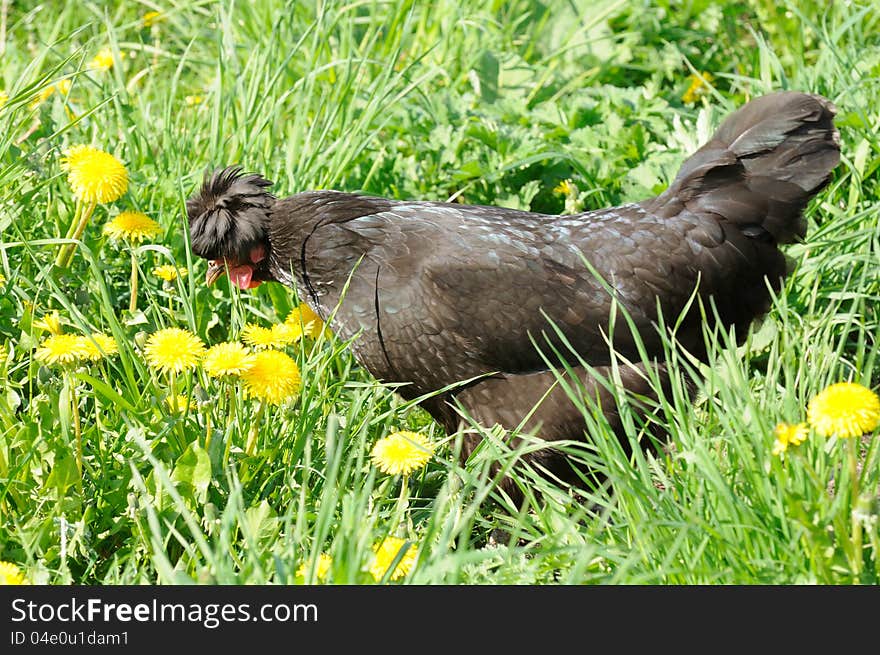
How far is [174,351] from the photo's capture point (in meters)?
2.69

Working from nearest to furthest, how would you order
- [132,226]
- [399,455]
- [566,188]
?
1. [399,455]
2. [132,226]
3. [566,188]

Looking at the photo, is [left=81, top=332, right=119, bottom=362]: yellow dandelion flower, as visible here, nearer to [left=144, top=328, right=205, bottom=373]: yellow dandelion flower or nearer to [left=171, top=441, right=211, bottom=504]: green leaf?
[left=144, top=328, right=205, bottom=373]: yellow dandelion flower

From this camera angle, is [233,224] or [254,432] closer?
[254,432]

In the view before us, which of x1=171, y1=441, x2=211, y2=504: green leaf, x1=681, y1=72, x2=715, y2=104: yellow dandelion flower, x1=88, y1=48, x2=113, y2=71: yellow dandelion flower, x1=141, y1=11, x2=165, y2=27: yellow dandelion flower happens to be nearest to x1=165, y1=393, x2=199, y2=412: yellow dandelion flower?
x1=171, y1=441, x2=211, y2=504: green leaf

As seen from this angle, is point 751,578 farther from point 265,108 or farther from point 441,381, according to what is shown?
point 265,108

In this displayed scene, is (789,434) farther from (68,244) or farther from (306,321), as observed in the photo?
(68,244)

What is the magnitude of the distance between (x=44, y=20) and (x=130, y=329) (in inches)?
130

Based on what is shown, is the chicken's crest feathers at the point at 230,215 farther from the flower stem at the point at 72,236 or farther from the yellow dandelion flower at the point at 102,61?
the yellow dandelion flower at the point at 102,61

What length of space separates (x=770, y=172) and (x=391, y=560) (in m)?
1.80

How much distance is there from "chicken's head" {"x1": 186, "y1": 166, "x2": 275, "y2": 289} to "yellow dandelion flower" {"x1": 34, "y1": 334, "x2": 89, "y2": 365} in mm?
831

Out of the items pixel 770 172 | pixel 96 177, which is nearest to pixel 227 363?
pixel 96 177

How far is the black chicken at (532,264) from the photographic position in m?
3.20

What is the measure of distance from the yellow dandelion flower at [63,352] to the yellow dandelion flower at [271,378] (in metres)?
0.40

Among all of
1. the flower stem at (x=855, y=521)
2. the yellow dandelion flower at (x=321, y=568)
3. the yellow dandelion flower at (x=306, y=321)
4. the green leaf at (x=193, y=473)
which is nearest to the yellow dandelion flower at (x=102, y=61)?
the yellow dandelion flower at (x=306, y=321)
